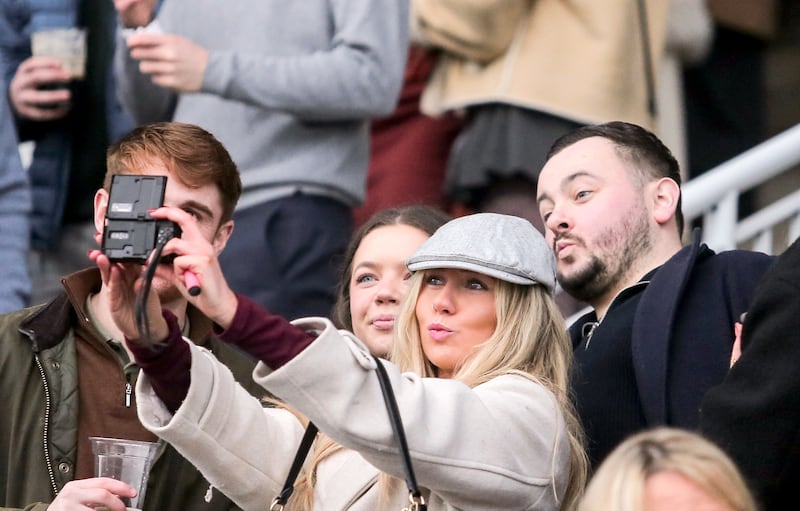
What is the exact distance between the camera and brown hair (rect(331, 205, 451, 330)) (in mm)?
5492

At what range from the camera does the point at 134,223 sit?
3961 millimetres

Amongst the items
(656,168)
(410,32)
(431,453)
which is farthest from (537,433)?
(410,32)

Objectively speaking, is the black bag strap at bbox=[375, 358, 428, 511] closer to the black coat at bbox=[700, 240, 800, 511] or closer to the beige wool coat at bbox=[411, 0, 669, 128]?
the black coat at bbox=[700, 240, 800, 511]

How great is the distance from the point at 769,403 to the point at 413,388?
79 centimetres

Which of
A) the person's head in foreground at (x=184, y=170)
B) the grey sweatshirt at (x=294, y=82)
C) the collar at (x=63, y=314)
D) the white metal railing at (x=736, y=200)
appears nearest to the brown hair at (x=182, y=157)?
the person's head in foreground at (x=184, y=170)

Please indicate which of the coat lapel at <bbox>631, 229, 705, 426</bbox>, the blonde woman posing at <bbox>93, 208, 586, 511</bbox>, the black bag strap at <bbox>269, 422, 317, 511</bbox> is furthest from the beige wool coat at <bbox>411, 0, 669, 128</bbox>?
the black bag strap at <bbox>269, 422, 317, 511</bbox>

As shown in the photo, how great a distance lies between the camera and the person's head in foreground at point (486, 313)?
4469mm

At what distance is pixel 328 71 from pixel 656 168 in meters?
1.42

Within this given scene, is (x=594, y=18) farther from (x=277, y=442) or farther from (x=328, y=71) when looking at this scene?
(x=277, y=442)

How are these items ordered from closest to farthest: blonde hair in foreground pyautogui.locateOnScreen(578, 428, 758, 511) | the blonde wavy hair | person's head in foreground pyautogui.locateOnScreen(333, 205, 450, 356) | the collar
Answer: blonde hair in foreground pyautogui.locateOnScreen(578, 428, 758, 511)
the blonde wavy hair
the collar
person's head in foreground pyautogui.locateOnScreen(333, 205, 450, 356)

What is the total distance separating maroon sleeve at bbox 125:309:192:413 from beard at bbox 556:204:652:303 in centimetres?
146

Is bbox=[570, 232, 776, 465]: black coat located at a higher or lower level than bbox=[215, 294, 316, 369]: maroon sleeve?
lower

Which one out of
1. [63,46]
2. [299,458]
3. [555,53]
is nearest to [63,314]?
[299,458]

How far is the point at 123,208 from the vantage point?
3986mm
